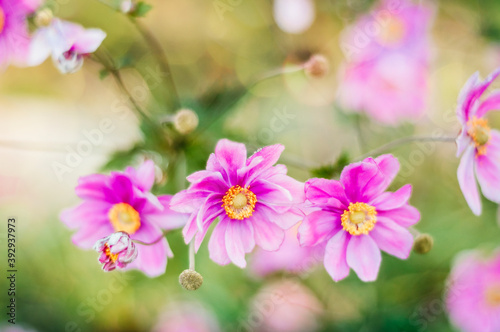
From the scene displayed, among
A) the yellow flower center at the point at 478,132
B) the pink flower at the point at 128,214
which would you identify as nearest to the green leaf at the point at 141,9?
the pink flower at the point at 128,214

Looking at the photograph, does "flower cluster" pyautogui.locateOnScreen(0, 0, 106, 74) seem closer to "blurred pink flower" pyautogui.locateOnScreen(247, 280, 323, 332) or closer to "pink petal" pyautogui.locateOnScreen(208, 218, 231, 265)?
"pink petal" pyautogui.locateOnScreen(208, 218, 231, 265)

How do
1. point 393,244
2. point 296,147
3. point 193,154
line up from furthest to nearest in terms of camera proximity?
point 296,147 → point 193,154 → point 393,244

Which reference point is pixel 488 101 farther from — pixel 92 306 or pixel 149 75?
pixel 92 306

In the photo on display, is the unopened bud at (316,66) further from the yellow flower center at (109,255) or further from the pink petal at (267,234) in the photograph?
the yellow flower center at (109,255)

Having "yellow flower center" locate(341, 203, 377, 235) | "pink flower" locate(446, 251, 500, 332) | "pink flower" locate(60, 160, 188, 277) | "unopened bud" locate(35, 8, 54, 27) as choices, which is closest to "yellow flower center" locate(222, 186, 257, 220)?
"pink flower" locate(60, 160, 188, 277)

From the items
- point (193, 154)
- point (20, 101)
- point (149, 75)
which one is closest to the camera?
point (193, 154)

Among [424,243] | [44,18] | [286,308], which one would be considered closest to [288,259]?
[286,308]

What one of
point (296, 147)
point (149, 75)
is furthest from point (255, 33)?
point (149, 75)

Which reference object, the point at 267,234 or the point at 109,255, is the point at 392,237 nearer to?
the point at 267,234
